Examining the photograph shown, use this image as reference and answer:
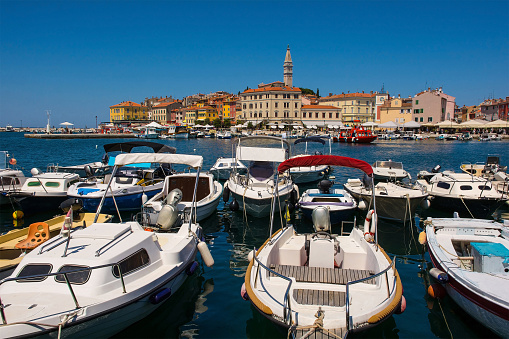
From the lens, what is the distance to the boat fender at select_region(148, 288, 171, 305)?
24.6ft

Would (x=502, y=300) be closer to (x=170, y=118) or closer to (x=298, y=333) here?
(x=298, y=333)

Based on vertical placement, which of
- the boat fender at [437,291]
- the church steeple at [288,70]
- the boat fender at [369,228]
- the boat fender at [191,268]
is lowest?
the boat fender at [437,291]

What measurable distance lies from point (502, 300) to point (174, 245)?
7432 millimetres

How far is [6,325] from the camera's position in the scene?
5.53 m

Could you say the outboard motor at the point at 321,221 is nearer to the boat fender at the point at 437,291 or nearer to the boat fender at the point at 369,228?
the boat fender at the point at 369,228

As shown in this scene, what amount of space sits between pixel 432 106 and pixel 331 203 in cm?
10633

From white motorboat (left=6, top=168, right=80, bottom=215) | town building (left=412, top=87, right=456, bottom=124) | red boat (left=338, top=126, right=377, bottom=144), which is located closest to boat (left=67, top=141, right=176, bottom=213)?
white motorboat (left=6, top=168, right=80, bottom=215)

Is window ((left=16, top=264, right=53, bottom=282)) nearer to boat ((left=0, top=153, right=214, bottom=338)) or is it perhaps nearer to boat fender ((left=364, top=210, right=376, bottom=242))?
boat ((left=0, top=153, right=214, bottom=338))

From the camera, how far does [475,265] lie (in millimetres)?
8555

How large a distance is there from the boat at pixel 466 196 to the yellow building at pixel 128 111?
166461 mm

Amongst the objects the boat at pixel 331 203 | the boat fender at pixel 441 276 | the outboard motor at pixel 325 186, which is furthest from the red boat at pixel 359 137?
the boat fender at pixel 441 276

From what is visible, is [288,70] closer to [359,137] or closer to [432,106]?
[432,106]

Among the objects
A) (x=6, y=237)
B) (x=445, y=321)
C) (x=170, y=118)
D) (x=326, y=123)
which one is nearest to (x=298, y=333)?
(x=445, y=321)

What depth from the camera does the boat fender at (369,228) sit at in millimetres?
9281
